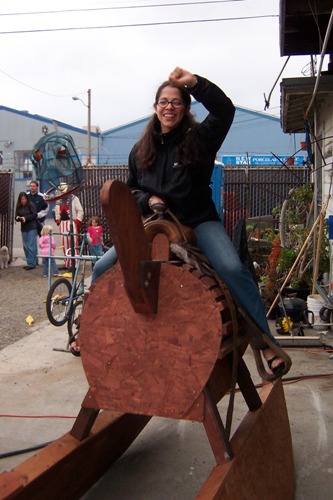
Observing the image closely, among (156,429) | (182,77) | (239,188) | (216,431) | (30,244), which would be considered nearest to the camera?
(216,431)

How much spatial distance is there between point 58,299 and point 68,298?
0.46 ft

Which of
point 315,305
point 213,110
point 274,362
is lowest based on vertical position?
point 315,305

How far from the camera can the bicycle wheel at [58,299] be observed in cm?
636

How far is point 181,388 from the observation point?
7.61 feet

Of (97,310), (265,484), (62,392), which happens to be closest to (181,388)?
(97,310)

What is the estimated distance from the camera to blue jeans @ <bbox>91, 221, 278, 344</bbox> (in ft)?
8.75

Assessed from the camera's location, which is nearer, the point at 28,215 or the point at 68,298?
the point at 68,298

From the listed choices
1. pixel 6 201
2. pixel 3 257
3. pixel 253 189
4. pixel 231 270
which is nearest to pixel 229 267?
pixel 231 270

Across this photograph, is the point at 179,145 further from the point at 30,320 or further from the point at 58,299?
the point at 30,320

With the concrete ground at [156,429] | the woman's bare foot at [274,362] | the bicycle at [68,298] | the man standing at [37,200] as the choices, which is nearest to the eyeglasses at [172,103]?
the woman's bare foot at [274,362]

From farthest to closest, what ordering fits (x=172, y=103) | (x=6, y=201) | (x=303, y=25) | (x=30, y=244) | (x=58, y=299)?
(x=6, y=201) → (x=30, y=244) → (x=58, y=299) → (x=303, y=25) → (x=172, y=103)

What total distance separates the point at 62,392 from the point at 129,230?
291 cm

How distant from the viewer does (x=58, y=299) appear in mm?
6695

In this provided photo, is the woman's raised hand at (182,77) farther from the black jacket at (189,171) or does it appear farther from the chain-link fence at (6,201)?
the chain-link fence at (6,201)
